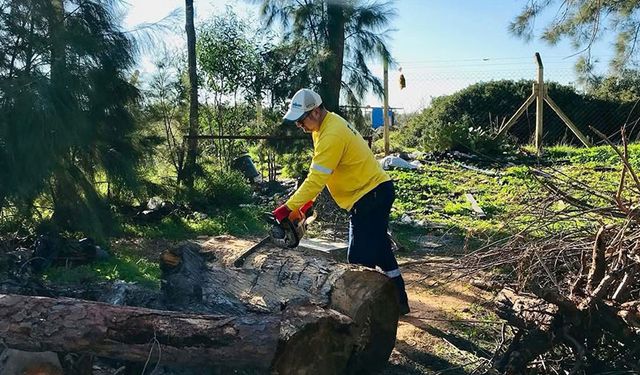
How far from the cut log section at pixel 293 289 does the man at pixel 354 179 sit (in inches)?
17.8

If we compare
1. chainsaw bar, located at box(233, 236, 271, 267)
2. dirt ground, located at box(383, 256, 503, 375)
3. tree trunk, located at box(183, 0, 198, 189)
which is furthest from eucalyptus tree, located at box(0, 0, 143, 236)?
dirt ground, located at box(383, 256, 503, 375)

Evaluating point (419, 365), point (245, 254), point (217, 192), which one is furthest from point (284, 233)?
point (217, 192)

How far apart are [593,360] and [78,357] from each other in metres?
2.54

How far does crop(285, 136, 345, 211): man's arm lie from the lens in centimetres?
392

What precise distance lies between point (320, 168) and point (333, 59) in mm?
5210

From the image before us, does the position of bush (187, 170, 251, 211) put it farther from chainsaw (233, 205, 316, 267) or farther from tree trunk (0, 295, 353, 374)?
tree trunk (0, 295, 353, 374)

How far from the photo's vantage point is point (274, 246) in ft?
13.9

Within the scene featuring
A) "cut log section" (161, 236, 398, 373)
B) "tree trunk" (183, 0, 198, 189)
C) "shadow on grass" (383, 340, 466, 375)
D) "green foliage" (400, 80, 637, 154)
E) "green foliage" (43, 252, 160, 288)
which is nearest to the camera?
"cut log section" (161, 236, 398, 373)

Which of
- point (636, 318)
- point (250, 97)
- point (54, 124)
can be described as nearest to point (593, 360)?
point (636, 318)

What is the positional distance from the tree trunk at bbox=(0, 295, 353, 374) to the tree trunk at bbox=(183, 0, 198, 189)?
5.95m

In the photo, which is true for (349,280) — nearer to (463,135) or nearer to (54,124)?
(54,124)

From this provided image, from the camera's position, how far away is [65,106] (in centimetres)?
568

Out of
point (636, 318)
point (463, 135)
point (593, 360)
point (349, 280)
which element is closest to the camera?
point (636, 318)

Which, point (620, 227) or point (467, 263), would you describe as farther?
point (467, 263)
